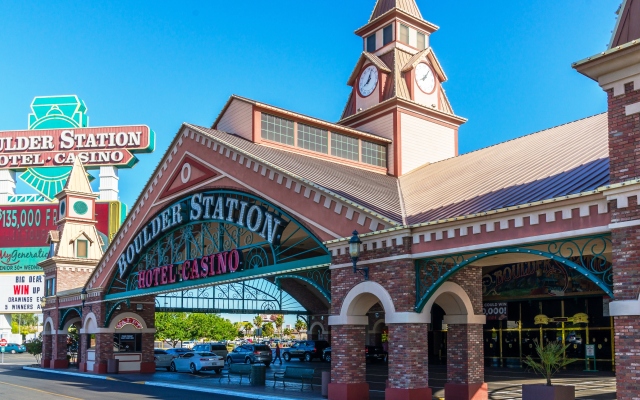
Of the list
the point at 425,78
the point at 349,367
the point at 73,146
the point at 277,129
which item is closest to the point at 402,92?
the point at 425,78

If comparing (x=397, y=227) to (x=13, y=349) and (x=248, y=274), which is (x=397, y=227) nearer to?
(x=248, y=274)

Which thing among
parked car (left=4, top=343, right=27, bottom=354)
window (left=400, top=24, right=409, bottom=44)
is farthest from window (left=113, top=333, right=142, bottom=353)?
parked car (left=4, top=343, right=27, bottom=354)

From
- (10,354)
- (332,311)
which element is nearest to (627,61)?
(332,311)

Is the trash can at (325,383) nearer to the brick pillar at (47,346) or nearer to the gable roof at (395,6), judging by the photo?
the gable roof at (395,6)

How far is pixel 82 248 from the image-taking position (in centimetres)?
4716

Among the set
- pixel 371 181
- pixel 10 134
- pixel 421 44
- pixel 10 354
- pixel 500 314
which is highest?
pixel 10 134

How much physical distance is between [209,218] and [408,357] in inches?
517

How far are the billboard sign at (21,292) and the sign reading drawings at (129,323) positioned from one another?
5619 cm

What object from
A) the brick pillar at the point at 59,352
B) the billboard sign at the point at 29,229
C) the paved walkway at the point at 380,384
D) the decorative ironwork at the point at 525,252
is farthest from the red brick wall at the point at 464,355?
the billboard sign at the point at 29,229

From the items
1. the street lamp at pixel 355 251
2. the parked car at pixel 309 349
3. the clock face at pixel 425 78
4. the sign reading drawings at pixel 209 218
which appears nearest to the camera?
the street lamp at pixel 355 251

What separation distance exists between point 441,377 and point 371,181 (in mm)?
9794

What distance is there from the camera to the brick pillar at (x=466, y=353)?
819 inches

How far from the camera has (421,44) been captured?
38.0 meters

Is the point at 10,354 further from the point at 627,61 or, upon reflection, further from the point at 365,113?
the point at 627,61
